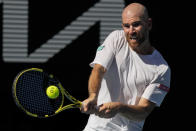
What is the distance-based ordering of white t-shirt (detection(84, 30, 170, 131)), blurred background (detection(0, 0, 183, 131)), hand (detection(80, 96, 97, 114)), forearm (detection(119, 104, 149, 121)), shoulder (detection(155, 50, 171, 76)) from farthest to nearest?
blurred background (detection(0, 0, 183, 131))
shoulder (detection(155, 50, 171, 76))
white t-shirt (detection(84, 30, 170, 131))
forearm (detection(119, 104, 149, 121))
hand (detection(80, 96, 97, 114))

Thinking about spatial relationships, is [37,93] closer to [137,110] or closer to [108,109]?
[108,109]

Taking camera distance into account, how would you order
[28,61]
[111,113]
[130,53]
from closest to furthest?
[111,113] < [130,53] < [28,61]

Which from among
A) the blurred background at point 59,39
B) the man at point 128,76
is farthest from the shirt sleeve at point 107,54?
the blurred background at point 59,39

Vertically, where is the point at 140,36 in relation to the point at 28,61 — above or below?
above

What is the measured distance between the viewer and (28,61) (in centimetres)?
574

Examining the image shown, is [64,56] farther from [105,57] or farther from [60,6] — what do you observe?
[105,57]

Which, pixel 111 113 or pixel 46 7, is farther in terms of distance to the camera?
pixel 46 7

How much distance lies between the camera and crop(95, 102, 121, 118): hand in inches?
144

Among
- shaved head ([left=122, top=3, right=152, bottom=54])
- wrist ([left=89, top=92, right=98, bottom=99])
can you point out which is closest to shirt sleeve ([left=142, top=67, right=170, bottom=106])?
shaved head ([left=122, top=3, right=152, bottom=54])

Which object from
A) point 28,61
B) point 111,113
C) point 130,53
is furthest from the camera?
point 28,61

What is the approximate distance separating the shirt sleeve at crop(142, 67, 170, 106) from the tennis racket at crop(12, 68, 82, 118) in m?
0.58

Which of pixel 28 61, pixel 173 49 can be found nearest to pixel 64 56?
pixel 28 61

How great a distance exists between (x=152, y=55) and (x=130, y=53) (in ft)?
0.61

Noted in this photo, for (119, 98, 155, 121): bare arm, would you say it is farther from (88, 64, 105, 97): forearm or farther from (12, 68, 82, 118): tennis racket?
(12, 68, 82, 118): tennis racket
